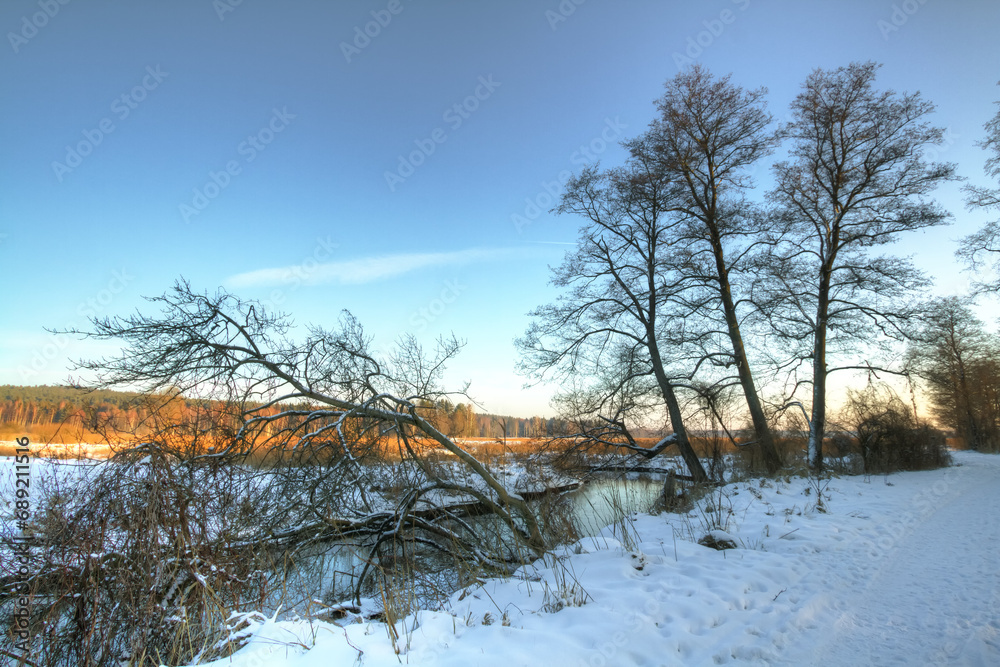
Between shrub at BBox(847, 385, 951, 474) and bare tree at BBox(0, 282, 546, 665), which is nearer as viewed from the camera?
bare tree at BBox(0, 282, 546, 665)

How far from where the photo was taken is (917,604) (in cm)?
370

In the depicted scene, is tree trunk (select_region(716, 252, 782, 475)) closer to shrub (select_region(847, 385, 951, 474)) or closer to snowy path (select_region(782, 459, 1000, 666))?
shrub (select_region(847, 385, 951, 474))

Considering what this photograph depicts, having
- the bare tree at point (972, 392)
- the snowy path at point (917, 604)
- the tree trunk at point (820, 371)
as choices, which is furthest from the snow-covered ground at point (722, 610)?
the bare tree at point (972, 392)

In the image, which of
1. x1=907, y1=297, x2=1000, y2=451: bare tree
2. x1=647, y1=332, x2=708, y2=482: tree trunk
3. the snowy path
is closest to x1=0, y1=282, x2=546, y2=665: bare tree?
the snowy path

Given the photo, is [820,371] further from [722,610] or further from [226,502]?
[226,502]

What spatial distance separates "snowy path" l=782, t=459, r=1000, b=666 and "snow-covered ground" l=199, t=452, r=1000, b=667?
0.01 meters

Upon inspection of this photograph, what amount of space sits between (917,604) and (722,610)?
1.58m

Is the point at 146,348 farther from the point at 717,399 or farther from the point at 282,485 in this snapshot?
the point at 717,399

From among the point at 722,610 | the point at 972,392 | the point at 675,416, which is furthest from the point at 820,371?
the point at 972,392

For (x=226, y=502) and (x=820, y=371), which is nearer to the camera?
(x=226, y=502)

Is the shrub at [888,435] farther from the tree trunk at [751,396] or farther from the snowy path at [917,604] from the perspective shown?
the snowy path at [917,604]

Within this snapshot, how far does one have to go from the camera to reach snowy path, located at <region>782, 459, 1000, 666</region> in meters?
2.99

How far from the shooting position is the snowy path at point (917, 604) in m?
2.99

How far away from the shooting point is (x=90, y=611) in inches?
160
